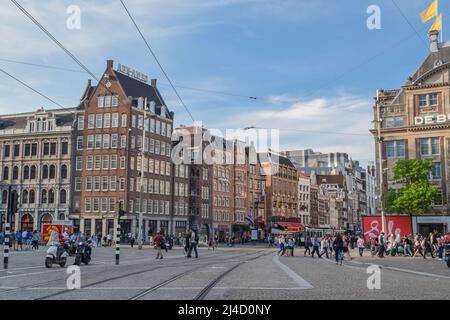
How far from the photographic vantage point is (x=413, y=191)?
4766 centimetres

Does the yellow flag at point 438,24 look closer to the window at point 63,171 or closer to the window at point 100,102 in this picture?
the window at point 100,102

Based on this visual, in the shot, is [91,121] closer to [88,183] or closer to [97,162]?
[97,162]

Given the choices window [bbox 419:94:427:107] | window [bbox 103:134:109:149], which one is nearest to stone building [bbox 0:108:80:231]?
window [bbox 103:134:109:149]

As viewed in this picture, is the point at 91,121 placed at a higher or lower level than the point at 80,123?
higher

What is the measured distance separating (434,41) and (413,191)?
2094 cm

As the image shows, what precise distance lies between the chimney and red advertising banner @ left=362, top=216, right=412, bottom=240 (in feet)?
77.8

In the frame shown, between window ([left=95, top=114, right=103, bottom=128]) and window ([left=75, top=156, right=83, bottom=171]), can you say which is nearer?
window ([left=95, top=114, right=103, bottom=128])

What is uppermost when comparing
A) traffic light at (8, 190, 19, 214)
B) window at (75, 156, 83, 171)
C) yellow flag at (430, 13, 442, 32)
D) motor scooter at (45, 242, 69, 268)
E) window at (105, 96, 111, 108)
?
yellow flag at (430, 13, 442, 32)

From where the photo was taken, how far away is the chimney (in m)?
58.5

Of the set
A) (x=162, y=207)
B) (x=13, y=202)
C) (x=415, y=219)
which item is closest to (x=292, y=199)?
(x=162, y=207)

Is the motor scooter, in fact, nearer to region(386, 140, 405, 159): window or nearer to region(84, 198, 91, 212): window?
region(386, 140, 405, 159): window

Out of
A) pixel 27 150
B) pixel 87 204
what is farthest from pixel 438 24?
pixel 27 150
